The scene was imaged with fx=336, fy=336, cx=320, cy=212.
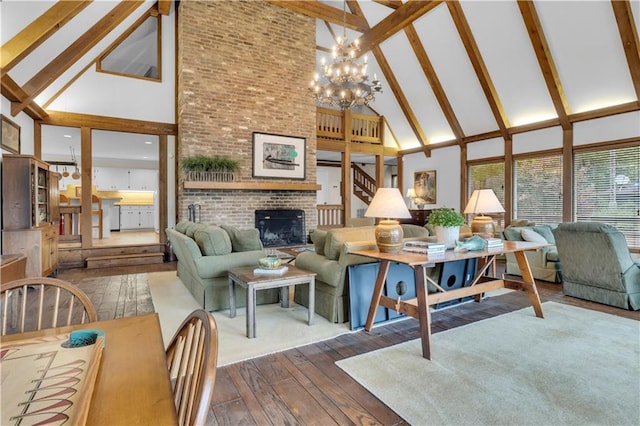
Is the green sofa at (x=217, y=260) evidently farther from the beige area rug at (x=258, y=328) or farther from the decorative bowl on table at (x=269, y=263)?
the decorative bowl on table at (x=269, y=263)

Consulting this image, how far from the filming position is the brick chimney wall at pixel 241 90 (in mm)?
6309

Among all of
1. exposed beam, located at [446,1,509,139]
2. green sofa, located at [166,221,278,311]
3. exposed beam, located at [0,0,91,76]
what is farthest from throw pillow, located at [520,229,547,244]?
exposed beam, located at [0,0,91,76]

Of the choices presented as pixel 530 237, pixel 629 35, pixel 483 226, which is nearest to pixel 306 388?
pixel 483 226

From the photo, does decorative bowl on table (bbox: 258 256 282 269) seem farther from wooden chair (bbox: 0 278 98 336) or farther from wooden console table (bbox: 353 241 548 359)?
wooden chair (bbox: 0 278 98 336)

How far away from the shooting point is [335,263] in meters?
3.18

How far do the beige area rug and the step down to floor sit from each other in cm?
265

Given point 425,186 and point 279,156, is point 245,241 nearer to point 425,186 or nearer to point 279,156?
point 279,156

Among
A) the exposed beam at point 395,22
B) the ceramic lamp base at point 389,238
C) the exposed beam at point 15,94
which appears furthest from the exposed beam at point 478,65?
the exposed beam at point 15,94

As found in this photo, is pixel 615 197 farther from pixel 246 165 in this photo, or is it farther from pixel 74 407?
pixel 74 407

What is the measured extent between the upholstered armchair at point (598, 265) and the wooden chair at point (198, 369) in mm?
4287

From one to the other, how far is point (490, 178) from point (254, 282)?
6901 millimetres

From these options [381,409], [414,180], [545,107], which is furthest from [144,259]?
[545,107]

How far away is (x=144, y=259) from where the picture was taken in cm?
650

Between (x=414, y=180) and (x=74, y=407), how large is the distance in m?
9.72
